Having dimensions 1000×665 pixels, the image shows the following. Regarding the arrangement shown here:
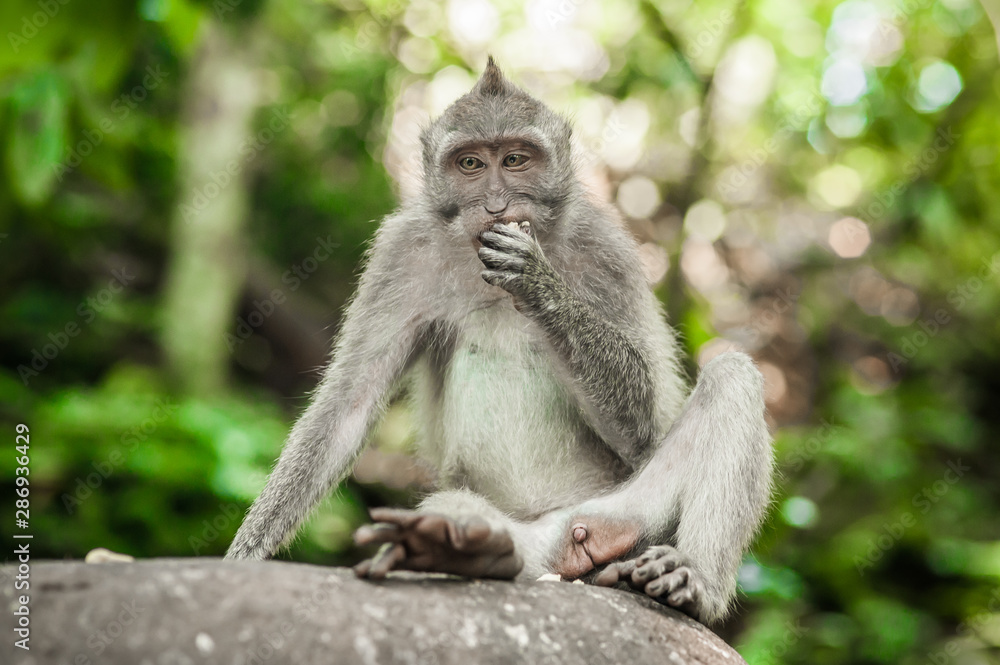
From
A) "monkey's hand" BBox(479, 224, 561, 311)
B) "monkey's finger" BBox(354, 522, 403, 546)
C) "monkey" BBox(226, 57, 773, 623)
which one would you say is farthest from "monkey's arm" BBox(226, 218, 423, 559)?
"monkey's finger" BBox(354, 522, 403, 546)

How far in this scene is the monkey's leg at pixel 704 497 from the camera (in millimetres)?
4395

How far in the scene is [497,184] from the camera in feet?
16.6

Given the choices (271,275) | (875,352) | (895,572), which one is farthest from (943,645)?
(271,275)

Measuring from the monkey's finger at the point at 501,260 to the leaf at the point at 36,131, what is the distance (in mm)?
2584

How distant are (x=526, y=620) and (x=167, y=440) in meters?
4.95

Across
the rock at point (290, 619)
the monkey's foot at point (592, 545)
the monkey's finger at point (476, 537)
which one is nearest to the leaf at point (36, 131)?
the rock at point (290, 619)

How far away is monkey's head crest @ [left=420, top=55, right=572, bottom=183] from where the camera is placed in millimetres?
5191

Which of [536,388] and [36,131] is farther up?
[36,131]

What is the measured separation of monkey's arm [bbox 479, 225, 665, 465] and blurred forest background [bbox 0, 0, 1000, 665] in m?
1.56

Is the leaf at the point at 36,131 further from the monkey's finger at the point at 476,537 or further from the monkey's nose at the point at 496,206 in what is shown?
the monkey's finger at the point at 476,537

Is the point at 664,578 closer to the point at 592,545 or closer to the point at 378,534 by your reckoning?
the point at 592,545

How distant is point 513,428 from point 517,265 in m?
1.01

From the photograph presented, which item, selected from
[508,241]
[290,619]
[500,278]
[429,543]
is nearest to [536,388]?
[500,278]

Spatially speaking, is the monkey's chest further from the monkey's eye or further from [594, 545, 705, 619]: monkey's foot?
the monkey's eye
